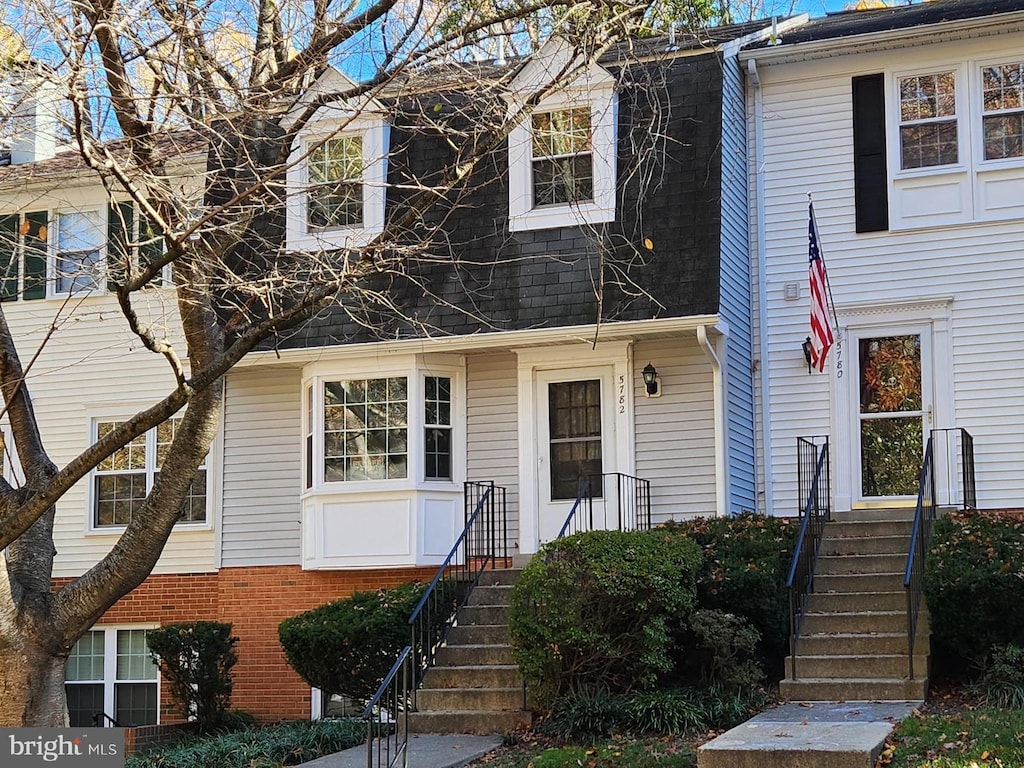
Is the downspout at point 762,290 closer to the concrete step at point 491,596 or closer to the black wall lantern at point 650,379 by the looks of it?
the black wall lantern at point 650,379

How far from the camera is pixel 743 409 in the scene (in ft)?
52.0

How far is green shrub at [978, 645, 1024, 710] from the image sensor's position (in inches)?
433

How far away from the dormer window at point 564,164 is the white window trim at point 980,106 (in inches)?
163

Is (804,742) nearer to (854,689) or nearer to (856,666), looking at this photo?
(854,689)

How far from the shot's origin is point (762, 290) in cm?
1619

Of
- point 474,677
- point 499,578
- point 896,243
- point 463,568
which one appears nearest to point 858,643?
point 474,677

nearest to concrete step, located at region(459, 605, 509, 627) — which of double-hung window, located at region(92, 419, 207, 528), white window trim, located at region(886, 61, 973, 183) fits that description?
double-hung window, located at region(92, 419, 207, 528)

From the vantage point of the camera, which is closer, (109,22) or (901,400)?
(109,22)

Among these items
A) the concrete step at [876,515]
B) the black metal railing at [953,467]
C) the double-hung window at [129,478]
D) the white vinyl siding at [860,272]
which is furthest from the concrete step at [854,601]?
the double-hung window at [129,478]

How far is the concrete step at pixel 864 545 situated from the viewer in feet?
46.2

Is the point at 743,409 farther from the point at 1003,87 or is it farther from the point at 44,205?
the point at 44,205

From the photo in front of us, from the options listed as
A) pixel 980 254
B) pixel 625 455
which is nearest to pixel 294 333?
pixel 625 455

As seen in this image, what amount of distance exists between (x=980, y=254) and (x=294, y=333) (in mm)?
7818

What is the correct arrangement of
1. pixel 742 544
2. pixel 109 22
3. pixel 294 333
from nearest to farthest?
pixel 109 22, pixel 742 544, pixel 294 333
